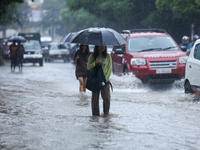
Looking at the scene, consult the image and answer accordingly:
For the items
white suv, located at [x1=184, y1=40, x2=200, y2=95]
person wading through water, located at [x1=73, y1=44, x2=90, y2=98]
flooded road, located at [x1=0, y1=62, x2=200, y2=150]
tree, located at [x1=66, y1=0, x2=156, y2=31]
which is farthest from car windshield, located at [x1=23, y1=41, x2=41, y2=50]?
white suv, located at [x1=184, y1=40, x2=200, y2=95]

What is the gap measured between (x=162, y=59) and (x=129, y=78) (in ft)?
3.85

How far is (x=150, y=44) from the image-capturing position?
14242mm

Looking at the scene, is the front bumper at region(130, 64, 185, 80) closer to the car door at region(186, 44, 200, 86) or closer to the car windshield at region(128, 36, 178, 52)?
the car windshield at region(128, 36, 178, 52)

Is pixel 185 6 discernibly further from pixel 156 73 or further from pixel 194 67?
pixel 194 67

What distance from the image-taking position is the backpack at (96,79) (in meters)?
7.99

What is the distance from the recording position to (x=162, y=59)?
13.2 meters

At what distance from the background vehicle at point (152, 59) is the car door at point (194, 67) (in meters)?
2.24

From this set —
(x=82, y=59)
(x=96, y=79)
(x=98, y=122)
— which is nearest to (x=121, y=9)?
(x=82, y=59)

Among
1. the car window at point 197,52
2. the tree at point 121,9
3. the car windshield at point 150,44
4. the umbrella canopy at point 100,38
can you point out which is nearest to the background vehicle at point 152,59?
the car windshield at point 150,44

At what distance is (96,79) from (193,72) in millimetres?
3486

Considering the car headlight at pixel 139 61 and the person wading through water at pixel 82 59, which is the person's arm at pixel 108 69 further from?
the car headlight at pixel 139 61

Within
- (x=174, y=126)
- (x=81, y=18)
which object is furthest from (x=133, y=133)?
(x=81, y=18)

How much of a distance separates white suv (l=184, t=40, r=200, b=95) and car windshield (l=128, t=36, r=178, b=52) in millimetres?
3081

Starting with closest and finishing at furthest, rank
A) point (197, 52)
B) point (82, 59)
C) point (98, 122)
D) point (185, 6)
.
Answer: point (98, 122)
point (197, 52)
point (82, 59)
point (185, 6)
